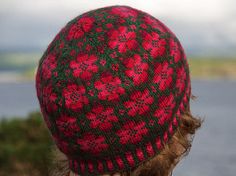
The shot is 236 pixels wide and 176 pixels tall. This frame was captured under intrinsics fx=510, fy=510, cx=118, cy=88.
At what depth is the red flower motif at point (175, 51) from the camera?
214 cm

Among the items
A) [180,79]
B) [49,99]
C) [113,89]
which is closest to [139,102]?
[113,89]

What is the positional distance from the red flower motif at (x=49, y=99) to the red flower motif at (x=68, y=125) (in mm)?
58

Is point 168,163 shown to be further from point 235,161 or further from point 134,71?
point 235,161

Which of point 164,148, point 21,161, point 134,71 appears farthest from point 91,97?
point 21,161

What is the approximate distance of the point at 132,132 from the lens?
2.04 metres

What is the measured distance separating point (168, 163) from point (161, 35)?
21.0 inches

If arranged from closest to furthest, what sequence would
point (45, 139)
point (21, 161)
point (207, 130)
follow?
point (21, 161), point (45, 139), point (207, 130)

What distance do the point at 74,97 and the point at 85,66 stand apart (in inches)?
5.2

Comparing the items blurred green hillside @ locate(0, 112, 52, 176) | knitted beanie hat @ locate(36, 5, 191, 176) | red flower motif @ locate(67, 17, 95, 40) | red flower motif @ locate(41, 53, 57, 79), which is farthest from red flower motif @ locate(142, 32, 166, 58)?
blurred green hillside @ locate(0, 112, 52, 176)

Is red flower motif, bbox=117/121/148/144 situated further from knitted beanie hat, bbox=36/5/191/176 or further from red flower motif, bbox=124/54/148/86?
red flower motif, bbox=124/54/148/86

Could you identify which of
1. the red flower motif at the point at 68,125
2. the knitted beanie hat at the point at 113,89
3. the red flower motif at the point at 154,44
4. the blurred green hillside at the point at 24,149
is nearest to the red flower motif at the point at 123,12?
the knitted beanie hat at the point at 113,89

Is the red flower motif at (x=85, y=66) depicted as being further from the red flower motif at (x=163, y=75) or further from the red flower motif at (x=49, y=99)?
the red flower motif at (x=163, y=75)

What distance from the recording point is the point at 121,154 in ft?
6.81

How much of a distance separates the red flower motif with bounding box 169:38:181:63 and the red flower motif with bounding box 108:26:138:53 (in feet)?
0.62
